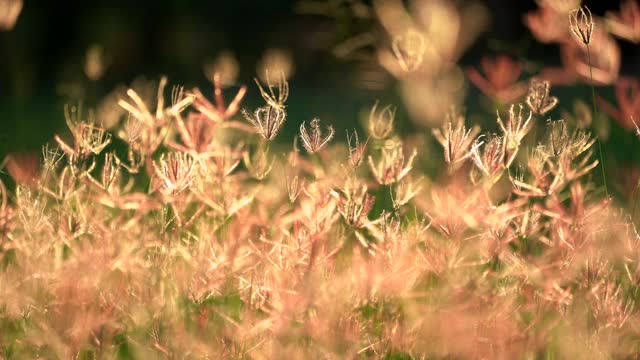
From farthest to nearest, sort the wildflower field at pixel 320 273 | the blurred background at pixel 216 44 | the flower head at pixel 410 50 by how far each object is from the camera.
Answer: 1. the blurred background at pixel 216 44
2. the flower head at pixel 410 50
3. the wildflower field at pixel 320 273

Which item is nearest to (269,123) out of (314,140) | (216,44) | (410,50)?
(314,140)

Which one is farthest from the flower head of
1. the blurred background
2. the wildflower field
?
the blurred background

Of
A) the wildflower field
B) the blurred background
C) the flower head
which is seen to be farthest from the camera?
the blurred background

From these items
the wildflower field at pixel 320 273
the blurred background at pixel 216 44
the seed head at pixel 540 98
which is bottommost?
the blurred background at pixel 216 44

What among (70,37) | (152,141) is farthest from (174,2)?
(152,141)

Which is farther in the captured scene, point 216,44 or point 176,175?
point 216,44

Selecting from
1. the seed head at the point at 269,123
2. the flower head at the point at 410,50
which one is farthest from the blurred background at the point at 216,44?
the seed head at the point at 269,123

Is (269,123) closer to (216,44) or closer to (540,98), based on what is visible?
(540,98)

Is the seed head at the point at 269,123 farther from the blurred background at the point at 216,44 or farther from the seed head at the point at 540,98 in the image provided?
the blurred background at the point at 216,44

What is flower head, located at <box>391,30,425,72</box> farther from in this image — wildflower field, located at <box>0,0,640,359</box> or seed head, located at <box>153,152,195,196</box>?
seed head, located at <box>153,152,195,196</box>

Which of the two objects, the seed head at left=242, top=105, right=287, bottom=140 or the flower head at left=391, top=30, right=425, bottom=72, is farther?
the flower head at left=391, top=30, right=425, bottom=72

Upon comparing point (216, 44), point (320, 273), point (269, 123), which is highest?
point (269, 123)
